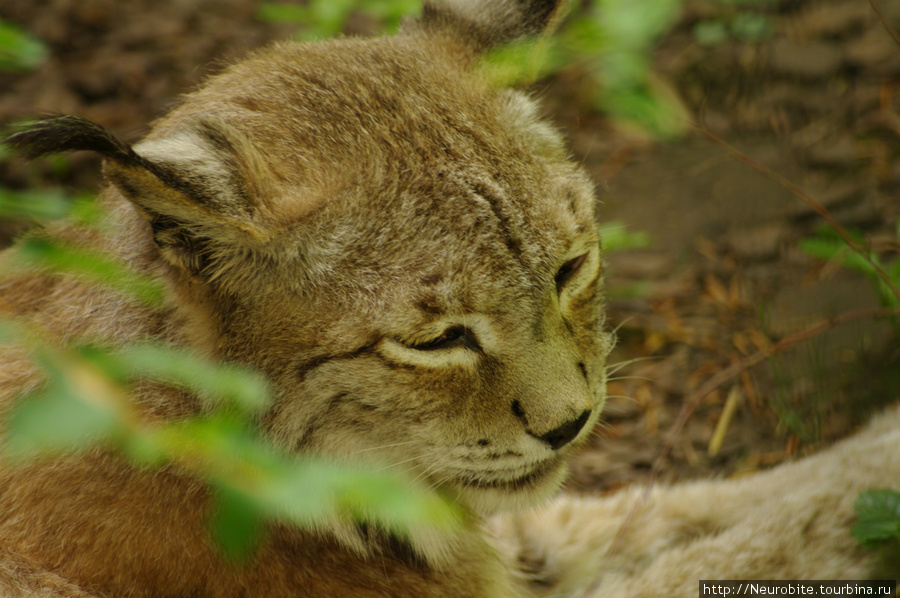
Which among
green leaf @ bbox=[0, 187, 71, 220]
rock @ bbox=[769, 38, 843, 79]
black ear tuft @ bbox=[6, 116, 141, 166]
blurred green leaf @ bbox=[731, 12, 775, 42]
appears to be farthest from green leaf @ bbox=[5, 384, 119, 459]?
blurred green leaf @ bbox=[731, 12, 775, 42]

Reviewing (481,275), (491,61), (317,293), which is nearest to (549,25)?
(491,61)

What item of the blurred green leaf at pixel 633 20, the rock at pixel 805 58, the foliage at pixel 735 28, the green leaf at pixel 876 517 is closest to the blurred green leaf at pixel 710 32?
the foliage at pixel 735 28

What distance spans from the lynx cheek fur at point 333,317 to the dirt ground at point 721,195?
3.14 ft

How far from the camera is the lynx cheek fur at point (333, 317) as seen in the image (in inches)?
95.7

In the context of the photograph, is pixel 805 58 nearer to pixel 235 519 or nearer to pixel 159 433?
pixel 159 433

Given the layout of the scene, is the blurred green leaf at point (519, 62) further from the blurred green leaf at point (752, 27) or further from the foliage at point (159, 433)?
the blurred green leaf at point (752, 27)

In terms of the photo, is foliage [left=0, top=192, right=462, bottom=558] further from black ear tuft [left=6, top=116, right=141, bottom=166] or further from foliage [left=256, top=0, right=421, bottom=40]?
foliage [left=256, top=0, right=421, bottom=40]

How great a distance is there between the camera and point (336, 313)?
2455mm

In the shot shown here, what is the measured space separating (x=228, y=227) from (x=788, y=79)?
13.1 ft

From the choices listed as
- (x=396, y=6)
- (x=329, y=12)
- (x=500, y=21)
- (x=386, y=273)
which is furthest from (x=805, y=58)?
(x=386, y=273)

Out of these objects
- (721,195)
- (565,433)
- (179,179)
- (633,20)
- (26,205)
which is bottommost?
(721,195)

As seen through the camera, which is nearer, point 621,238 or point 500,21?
point 500,21

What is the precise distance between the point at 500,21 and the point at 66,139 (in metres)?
1.86

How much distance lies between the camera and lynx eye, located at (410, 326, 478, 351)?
8.13 feet
